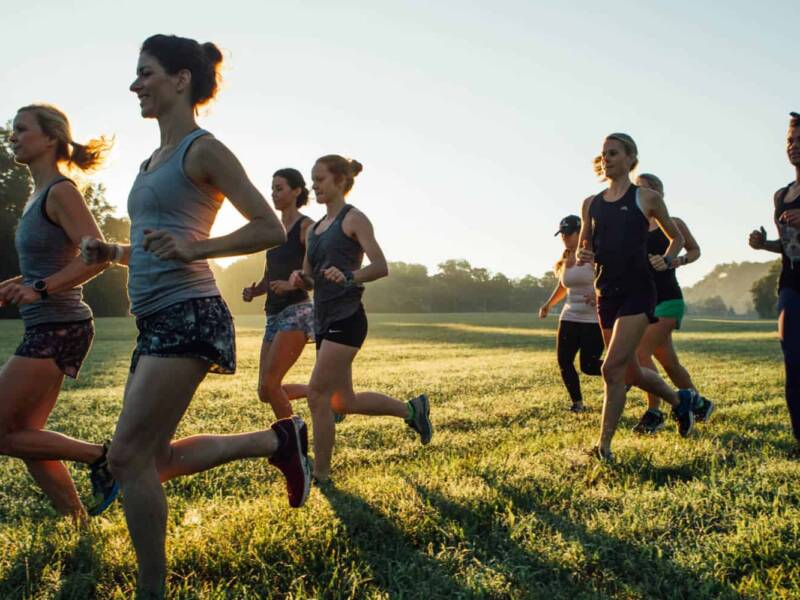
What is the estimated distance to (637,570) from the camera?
3.19 m

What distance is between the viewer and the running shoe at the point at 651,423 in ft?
22.3

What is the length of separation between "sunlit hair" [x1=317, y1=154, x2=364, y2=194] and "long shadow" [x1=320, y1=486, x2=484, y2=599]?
249 centimetres

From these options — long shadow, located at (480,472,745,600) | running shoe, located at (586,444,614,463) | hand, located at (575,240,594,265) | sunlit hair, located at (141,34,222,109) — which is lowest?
long shadow, located at (480,472,745,600)

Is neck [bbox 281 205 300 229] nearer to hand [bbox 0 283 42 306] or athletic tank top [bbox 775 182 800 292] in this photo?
hand [bbox 0 283 42 306]

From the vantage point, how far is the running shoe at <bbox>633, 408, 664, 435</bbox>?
678 cm

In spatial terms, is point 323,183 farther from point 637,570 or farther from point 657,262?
point 637,570

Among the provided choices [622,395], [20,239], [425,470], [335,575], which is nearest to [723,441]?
[622,395]

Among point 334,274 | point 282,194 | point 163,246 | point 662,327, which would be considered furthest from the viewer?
point 662,327

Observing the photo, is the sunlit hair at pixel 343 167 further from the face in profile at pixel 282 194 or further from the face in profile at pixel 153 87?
the face in profile at pixel 153 87

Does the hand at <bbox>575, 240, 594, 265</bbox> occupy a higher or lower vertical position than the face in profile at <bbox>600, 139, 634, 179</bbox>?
lower

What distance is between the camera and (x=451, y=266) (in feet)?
395

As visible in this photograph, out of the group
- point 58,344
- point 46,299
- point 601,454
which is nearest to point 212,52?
point 46,299

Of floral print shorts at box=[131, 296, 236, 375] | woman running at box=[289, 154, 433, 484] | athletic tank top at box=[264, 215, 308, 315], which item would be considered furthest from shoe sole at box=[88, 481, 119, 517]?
athletic tank top at box=[264, 215, 308, 315]

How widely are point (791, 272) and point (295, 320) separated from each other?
4.08 meters
